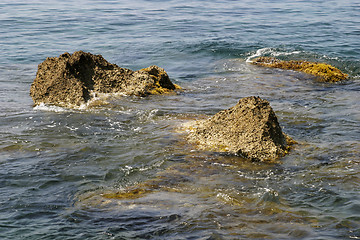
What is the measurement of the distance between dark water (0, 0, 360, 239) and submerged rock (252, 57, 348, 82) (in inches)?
15.9

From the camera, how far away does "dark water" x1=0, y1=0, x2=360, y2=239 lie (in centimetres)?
532

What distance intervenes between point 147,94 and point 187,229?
622 centimetres

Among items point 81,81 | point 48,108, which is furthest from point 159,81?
point 48,108

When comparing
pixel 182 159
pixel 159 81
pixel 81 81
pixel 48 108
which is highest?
pixel 81 81

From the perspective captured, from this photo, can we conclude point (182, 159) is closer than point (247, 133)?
Yes

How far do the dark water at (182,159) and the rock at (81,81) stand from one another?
0.44 metres

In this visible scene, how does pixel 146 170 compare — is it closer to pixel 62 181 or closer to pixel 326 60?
pixel 62 181

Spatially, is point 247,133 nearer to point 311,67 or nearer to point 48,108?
point 48,108

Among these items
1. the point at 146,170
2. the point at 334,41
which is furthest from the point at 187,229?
the point at 334,41

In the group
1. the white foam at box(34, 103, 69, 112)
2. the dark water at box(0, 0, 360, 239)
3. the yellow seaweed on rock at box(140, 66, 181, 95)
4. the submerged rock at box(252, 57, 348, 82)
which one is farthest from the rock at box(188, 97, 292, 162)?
the submerged rock at box(252, 57, 348, 82)

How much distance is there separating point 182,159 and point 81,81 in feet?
15.1

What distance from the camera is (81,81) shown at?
1067 centimetres

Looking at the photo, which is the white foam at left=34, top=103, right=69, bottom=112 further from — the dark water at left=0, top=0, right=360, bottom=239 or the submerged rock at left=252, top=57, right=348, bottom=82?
the submerged rock at left=252, top=57, right=348, bottom=82

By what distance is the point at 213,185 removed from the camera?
6.22 m
